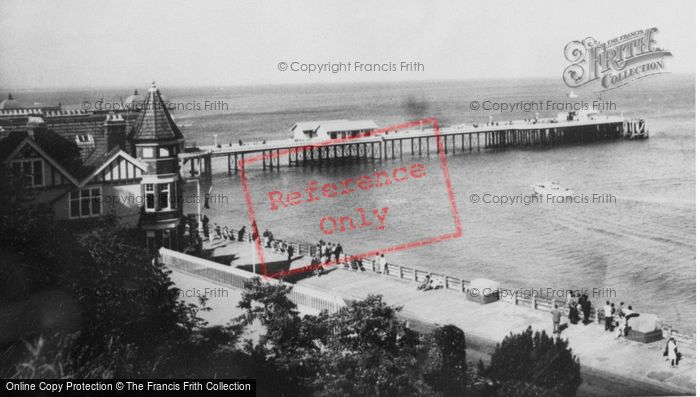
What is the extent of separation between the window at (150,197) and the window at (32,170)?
2.38 meters

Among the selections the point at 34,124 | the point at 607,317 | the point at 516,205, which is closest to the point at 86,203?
the point at 34,124

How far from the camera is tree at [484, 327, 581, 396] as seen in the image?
1440 cm

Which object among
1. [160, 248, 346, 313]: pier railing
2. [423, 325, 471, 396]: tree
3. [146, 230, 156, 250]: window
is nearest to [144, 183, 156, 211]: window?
[146, 230, 156, 250]: window

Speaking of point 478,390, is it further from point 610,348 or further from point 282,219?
point 282,219

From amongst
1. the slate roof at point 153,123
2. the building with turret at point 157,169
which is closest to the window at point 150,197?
the building with turret at point 157,169

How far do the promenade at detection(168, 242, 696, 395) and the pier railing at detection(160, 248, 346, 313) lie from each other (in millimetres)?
406

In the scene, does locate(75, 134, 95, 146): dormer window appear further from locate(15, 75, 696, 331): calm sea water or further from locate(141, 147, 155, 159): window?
locate(15, 75, 696, 331): calm sea water

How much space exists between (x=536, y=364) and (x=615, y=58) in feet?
31.3

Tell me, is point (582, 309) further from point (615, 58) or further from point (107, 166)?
point (107, 166)

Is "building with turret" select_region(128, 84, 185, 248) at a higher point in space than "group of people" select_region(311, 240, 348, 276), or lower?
higher

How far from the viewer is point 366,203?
38.8 meters

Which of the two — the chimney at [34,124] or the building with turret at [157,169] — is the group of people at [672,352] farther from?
the chimney at [34,124]

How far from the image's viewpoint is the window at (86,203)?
58.3 feet

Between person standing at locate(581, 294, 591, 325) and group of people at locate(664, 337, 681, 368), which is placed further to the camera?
person standing at locate(581, 294, 591, 325)
